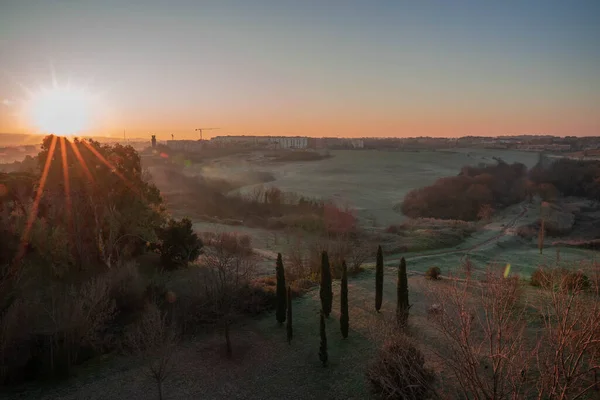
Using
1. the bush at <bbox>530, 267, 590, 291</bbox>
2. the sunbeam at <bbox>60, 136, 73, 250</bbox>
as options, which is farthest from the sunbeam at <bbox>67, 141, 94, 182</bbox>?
the bush at <bbox>530, 267, 590, 291</bbox>

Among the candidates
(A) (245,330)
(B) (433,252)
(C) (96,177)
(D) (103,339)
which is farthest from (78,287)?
(B) (433,252)

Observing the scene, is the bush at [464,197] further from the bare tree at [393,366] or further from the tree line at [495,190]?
the bare tree at [393,366]

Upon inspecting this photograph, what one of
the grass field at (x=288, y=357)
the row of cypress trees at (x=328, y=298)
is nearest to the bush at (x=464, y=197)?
the grass field at (x=288, y=357)

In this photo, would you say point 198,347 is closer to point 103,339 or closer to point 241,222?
point 103,339

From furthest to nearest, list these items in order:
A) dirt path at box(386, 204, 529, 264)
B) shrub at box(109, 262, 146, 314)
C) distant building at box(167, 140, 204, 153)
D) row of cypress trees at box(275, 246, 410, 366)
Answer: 1. distant building at box(167, 140, 204, 153)
2. dirt path at box(386, 204, 529, 264)
3. shrub at box(109, 262, 146, 314)
4. row of cypress trees at box(275, 246, 410, 366)

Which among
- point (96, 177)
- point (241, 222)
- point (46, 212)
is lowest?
point (241, 222)

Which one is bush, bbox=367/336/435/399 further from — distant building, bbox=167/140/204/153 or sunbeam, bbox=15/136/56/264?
distant building, bbox=167/140/204/153

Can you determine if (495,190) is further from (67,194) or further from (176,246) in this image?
(67,194)

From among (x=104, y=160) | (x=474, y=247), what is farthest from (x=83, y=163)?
(x=474, y=247)
